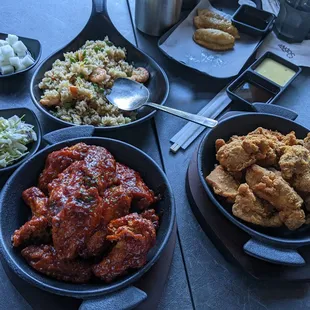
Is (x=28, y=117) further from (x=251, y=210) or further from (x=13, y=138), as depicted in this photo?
(x=251, y=210)

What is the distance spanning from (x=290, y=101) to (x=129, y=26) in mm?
905

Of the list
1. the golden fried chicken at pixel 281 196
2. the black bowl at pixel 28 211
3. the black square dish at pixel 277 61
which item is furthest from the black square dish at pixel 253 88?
the black bowl at pixel 28 211

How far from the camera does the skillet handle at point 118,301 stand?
3.09 feet

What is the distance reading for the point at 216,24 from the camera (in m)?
1.98

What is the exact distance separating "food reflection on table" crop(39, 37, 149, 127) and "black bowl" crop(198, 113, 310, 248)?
35 cm

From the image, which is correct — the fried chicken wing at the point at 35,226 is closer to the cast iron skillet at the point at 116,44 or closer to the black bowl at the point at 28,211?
the black bowl at the point at 28,211

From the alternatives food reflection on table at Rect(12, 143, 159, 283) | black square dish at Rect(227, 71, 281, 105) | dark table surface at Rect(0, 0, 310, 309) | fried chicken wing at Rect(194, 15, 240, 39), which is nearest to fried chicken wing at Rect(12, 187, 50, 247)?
food reflection on table at Rect(12, 143, 159, 283)

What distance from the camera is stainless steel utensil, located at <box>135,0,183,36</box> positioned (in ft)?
6.12

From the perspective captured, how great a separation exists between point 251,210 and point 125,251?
1.42 ft

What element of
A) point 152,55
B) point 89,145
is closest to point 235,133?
point 89,145

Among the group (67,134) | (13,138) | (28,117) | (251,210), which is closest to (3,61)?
(28,117)

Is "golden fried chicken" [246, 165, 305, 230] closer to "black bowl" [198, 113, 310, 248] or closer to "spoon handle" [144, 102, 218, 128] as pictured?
"black bowl" [198, 113, 310, 248]

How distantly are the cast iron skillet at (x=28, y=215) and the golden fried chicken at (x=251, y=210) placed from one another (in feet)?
0.73

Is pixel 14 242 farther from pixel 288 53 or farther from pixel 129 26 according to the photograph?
pixel 288 53
